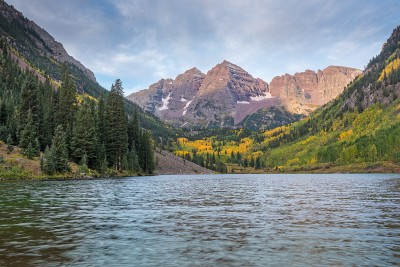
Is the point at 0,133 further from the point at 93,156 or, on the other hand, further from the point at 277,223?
the point at 277,223

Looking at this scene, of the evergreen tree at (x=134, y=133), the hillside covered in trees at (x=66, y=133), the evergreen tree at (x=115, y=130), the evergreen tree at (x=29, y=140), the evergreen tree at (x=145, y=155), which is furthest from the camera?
the evergreen tree at (x=145, y=155)

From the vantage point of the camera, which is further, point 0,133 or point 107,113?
point 107,113

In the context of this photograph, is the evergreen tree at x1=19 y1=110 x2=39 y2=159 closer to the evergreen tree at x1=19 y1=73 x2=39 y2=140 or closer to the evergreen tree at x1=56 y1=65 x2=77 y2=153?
the evergreen tree at x1=19 y1=73 x2=39 y2=140

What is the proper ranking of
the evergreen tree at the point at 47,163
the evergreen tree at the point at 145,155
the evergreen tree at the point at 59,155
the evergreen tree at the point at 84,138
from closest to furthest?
the evergreen tree at the point at 47,163 → the evergreen tree at the point at 59,155 → the evergreen tree at the point at 84,138 → the evergreen tree at the point at 145,155

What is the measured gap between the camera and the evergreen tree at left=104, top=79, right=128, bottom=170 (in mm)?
130875

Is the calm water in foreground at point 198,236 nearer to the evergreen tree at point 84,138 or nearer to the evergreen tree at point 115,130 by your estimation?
the evergreen tree at point 84,138

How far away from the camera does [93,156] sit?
11281 centimetres

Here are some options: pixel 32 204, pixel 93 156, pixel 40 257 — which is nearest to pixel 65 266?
pixel 40 257

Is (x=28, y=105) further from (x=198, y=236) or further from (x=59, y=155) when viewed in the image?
(x=198, y=236)

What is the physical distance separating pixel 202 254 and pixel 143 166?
151622 mm

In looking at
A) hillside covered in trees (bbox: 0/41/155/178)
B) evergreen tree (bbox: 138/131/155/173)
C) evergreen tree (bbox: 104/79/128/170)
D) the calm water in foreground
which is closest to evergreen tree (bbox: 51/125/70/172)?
hillside covered in trees (bbox: 0/41/155/178)

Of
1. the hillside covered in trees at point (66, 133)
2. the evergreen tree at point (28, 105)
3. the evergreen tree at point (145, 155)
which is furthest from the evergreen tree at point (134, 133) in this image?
the evergreen tree at point (28, 105)

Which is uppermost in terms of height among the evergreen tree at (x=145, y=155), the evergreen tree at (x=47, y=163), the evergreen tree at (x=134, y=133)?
the evergreen tree at (x=134, y=133)

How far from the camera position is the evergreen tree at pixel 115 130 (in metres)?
131
